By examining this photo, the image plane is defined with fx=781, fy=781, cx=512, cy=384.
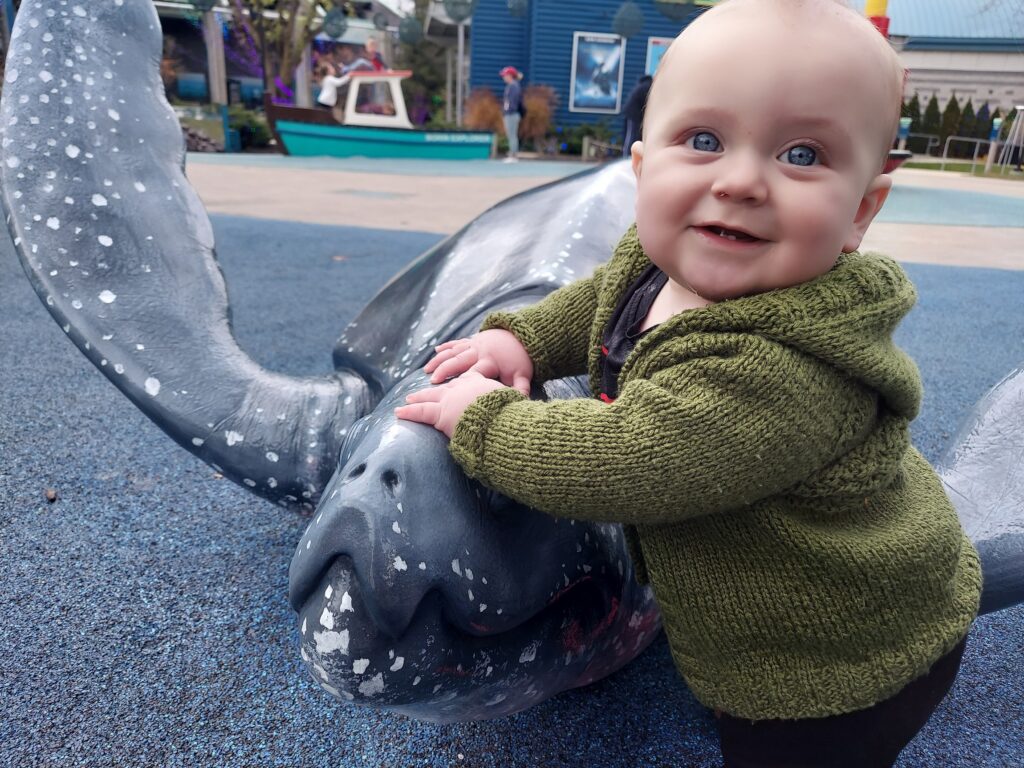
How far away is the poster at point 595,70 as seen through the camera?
51.8ft

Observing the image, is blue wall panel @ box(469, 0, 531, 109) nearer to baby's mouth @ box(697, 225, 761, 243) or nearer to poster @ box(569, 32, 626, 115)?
poster @ box(569, 32, 626, 115)

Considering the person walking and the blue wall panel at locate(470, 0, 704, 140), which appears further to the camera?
the blue wall panel at locate(470, 0, 704, 140)

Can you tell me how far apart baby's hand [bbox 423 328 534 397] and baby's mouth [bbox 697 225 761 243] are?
0.31 meters

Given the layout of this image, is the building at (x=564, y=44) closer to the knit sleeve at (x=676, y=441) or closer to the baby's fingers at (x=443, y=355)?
the baby's fingers at (x=443, y=355)

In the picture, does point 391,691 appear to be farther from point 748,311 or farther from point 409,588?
point 748,311

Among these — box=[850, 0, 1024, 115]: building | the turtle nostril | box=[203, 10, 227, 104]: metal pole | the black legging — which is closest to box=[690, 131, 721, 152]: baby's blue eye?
the turtle nostril

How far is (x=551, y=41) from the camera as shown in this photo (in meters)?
15.8

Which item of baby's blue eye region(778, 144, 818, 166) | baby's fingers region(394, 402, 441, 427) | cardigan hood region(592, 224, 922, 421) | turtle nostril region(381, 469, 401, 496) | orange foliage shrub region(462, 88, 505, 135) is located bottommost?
orange foliage shrub region(462, 88, 505, 135)

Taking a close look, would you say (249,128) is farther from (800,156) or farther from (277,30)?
(800,156)

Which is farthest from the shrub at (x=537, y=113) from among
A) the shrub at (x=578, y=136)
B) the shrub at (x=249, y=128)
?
the shrub at (x=249, y=128)

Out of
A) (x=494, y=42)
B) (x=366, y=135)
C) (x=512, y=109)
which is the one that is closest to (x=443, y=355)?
(x=366, y=135)

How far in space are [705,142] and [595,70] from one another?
16374mm

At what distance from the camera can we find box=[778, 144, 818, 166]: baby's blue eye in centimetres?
72

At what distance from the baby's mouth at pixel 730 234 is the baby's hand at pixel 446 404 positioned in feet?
0.86
